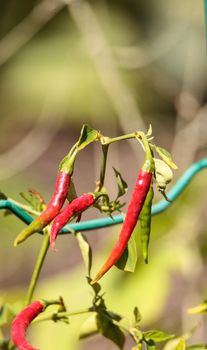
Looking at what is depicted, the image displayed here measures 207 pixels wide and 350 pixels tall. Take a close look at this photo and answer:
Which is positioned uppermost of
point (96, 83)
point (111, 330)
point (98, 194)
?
point (96, 83)

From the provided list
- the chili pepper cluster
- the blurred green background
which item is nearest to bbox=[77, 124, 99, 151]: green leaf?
the chili pepper cluster

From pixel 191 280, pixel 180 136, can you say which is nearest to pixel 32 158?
pixel 180 136

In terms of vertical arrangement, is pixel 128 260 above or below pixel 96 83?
below

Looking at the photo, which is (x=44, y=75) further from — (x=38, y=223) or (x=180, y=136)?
(x=38, y=223)

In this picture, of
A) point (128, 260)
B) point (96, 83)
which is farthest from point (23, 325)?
point (96, 83)

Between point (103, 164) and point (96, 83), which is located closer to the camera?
point (103, 164)

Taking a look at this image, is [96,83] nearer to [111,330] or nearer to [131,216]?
[111,330]

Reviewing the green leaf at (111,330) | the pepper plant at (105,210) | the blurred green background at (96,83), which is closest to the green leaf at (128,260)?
the pepper plant at (105,210)

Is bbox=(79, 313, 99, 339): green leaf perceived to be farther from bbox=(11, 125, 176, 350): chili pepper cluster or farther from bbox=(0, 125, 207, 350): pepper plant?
bbox=(11, 125, 176, 350): chili pepper cluster
